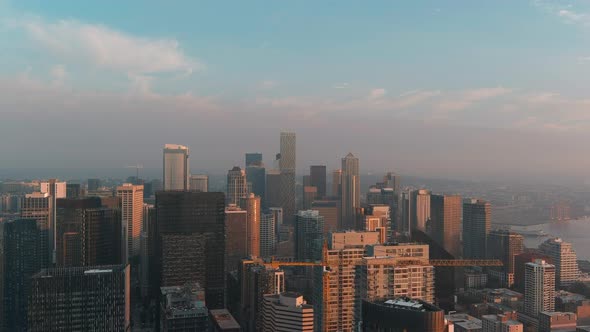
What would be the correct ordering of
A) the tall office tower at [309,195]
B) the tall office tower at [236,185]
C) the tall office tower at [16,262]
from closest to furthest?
the tall office tower at [16,262] < the tall office tower at [236,185] < the tall office tower at [309,195]

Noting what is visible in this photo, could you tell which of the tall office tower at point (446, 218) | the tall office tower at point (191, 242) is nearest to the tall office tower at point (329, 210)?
the tall office tower at point (446, 218)

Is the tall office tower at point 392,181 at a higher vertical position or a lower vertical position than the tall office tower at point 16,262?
higher

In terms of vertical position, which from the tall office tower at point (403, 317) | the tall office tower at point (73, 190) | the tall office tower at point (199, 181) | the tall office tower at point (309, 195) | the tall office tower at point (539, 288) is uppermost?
the tall office tower at point (199, 181)

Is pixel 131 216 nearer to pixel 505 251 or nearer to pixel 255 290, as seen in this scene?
pixel 255 290

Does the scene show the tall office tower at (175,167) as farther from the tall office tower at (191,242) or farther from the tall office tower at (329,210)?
the tall office tower at (329,210)

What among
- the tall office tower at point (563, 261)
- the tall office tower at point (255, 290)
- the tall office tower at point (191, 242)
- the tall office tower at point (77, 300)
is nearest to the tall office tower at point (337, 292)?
the tall office tower at point (255, 290)

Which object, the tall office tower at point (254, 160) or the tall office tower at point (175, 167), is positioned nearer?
the tall office tower at point (175, 167)

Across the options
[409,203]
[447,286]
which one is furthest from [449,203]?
[447,286]

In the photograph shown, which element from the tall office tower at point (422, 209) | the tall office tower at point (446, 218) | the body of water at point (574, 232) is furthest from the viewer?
the tall office tower at point (422, 209)
